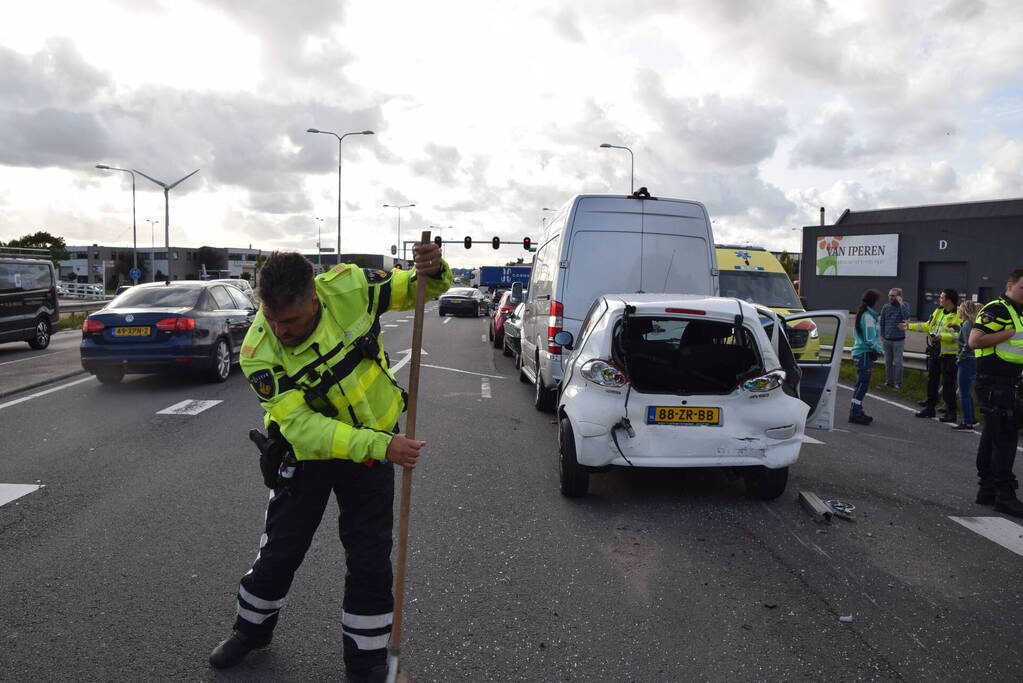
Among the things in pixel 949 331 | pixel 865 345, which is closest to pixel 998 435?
pixel 865 345

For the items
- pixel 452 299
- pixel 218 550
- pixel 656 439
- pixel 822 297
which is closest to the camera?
pixel 218 550

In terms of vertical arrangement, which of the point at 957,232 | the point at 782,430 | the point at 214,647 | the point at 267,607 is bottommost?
the point at 214,647

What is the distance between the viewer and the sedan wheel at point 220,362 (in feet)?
39.0

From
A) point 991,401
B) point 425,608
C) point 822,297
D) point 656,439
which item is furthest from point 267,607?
point 822,297

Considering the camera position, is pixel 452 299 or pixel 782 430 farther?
pixel 452 299

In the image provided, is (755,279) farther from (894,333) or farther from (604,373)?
(604,373)

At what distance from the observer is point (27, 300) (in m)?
17.5

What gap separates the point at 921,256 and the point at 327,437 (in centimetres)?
5265

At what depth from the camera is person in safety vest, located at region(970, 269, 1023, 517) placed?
5.91 m

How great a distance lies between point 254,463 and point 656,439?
11.2 feet

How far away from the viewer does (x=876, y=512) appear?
5703mm

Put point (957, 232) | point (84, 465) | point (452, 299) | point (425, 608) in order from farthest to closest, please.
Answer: point (957, 232) < point (452, 299) < point (84, 465) < point (425, 608)

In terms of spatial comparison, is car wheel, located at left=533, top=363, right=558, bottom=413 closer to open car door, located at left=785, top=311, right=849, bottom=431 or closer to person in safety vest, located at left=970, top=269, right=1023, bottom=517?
open car door, located at left=785, top=311, right=849, bottom=431

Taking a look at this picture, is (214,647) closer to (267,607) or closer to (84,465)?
(267,607)
